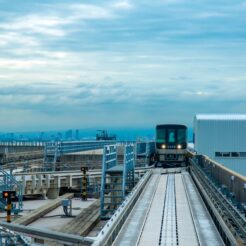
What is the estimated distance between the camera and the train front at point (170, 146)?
45562 mm

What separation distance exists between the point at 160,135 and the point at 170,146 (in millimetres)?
1106

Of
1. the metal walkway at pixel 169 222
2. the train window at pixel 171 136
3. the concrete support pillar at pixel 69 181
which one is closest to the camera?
the metal walkway at pixel 169 222

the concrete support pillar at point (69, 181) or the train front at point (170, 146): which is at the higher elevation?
the train front at point (170, 146)

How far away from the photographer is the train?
45531mm

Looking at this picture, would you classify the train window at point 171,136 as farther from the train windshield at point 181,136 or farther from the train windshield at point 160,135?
the train windshield at point 181,136

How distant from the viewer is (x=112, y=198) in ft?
84.8

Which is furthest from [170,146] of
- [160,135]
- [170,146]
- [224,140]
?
[224,140]

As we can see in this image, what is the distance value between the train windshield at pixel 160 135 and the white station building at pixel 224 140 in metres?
5.94

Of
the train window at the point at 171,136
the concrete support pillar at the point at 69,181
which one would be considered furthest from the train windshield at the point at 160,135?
the concrete support pillar at the point at 69,181

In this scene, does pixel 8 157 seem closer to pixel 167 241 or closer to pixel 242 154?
pixel 242 154

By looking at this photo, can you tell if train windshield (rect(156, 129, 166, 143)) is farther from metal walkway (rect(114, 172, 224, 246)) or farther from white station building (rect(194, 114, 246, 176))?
metal walkway (rect(114, 172, 224, 246))

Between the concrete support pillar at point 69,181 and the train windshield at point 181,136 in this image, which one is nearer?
the concrete support pillar at point 69,181

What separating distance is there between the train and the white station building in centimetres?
562

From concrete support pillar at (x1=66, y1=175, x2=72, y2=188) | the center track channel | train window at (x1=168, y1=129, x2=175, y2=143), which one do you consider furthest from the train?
the center track channel
